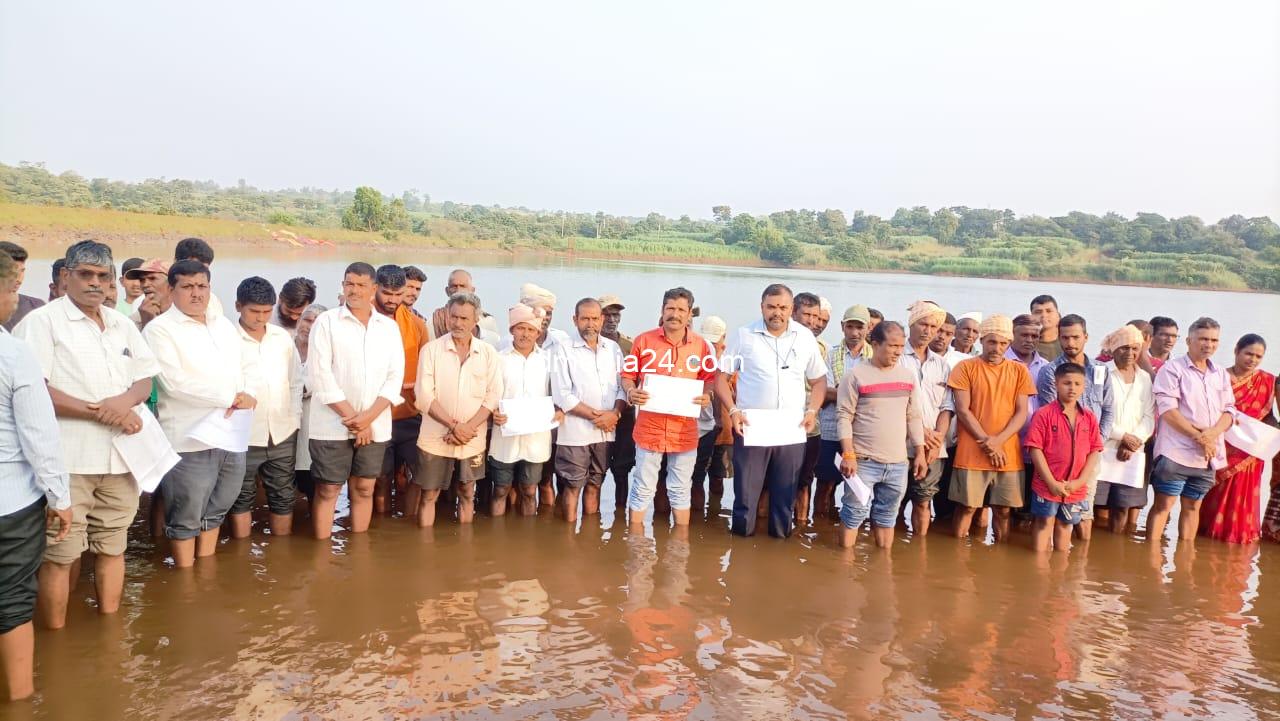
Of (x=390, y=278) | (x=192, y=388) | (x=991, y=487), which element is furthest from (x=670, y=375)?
(x=192, y=388)

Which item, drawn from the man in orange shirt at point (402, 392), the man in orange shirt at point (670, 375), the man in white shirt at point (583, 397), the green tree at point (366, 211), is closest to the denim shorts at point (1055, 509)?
the man in orange shirt at point (670, 375)

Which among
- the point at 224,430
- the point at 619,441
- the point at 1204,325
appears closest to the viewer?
the point at 224,430

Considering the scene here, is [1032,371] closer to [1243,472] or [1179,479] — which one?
[1179,479]

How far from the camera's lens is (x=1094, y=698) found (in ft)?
12.1

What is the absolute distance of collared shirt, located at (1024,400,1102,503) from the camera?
552 cm

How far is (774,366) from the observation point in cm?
558

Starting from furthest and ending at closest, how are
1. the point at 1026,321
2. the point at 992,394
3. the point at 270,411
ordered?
the point at 1026,321 < the point at 992,394 < the point at 270,411

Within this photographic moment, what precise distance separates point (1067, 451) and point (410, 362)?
4.70m

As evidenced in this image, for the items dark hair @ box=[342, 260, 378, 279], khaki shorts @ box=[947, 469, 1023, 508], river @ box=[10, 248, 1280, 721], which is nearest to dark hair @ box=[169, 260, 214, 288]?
dark hair @ box=[342, 260, 378, 279]

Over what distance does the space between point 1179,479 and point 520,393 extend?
4.95 meters

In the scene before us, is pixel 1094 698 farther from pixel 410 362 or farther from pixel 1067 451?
pixel 410 362

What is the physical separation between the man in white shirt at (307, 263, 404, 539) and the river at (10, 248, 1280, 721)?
0.48 m

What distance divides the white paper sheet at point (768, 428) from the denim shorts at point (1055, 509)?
6.01 feet

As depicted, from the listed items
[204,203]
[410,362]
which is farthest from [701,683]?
[204,203]
